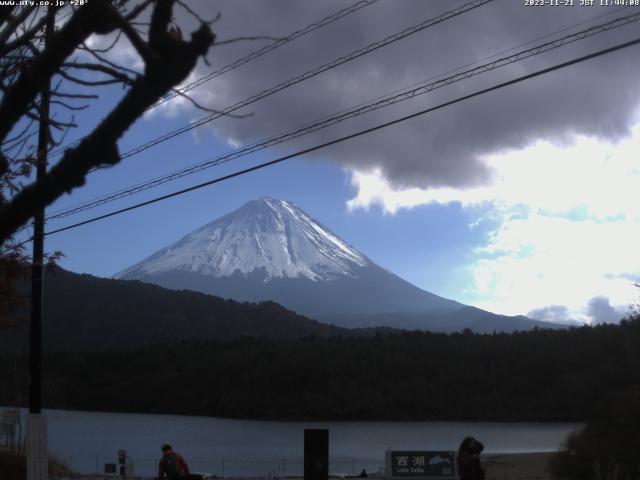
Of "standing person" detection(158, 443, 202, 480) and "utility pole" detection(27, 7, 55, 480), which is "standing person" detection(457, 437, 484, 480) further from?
"utility pole" detection(27, 7, 55, 480)

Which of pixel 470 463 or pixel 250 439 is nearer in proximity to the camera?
pixel 470 463

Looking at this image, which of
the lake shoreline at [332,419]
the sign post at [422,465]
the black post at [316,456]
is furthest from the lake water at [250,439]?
the black post at [316,456]

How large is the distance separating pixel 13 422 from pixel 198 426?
59582 mm

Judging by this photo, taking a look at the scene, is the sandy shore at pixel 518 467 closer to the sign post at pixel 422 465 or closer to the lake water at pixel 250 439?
the lake water at pixel 250 439

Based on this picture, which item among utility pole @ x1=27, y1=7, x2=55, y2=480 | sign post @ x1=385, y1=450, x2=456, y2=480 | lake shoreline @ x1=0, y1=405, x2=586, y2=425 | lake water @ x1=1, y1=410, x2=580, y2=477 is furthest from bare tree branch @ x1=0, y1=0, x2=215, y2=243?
lake shoreline @ x1=0, y1=405, x2=586, y2=425

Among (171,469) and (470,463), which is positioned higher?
(470,463)

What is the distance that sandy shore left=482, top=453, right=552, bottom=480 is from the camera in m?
30.8

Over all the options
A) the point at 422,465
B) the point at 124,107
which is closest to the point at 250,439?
the point at 422,465

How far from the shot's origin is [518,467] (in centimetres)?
3931

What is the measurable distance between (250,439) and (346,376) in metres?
30.5

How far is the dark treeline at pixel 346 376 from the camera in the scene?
91.0 meters

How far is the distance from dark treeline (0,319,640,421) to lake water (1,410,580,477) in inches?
171

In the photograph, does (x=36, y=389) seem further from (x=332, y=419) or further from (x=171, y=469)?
(x=332, y=419)

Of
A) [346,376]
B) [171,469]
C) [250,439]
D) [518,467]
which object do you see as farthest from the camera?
[346,376]
